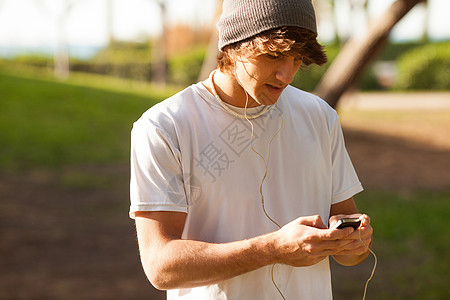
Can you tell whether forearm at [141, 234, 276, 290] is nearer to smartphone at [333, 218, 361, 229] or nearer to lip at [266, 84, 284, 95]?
smartphone at [333, 218, 361, 229]

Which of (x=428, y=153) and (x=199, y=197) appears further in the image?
(x=428, y=153)

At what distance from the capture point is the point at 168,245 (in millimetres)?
1825

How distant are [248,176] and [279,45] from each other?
1.42ft

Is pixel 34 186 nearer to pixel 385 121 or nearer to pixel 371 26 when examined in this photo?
pixel 371 26

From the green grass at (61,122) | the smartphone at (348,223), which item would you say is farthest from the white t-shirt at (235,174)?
the green grass at (61,122)

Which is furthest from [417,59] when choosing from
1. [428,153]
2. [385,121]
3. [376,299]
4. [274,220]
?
[274,220]

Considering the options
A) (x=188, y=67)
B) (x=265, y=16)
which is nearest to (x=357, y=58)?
(x=265, y=16)

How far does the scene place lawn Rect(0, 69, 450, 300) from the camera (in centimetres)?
612

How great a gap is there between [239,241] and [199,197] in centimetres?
22

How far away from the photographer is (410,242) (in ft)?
23.4

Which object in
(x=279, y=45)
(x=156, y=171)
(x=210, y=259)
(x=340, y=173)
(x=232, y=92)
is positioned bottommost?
(x=210, y=259)

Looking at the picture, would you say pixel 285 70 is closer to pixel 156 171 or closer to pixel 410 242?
pixel 156 171

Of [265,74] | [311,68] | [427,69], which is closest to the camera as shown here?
[265,74]

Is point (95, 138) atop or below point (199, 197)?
below
